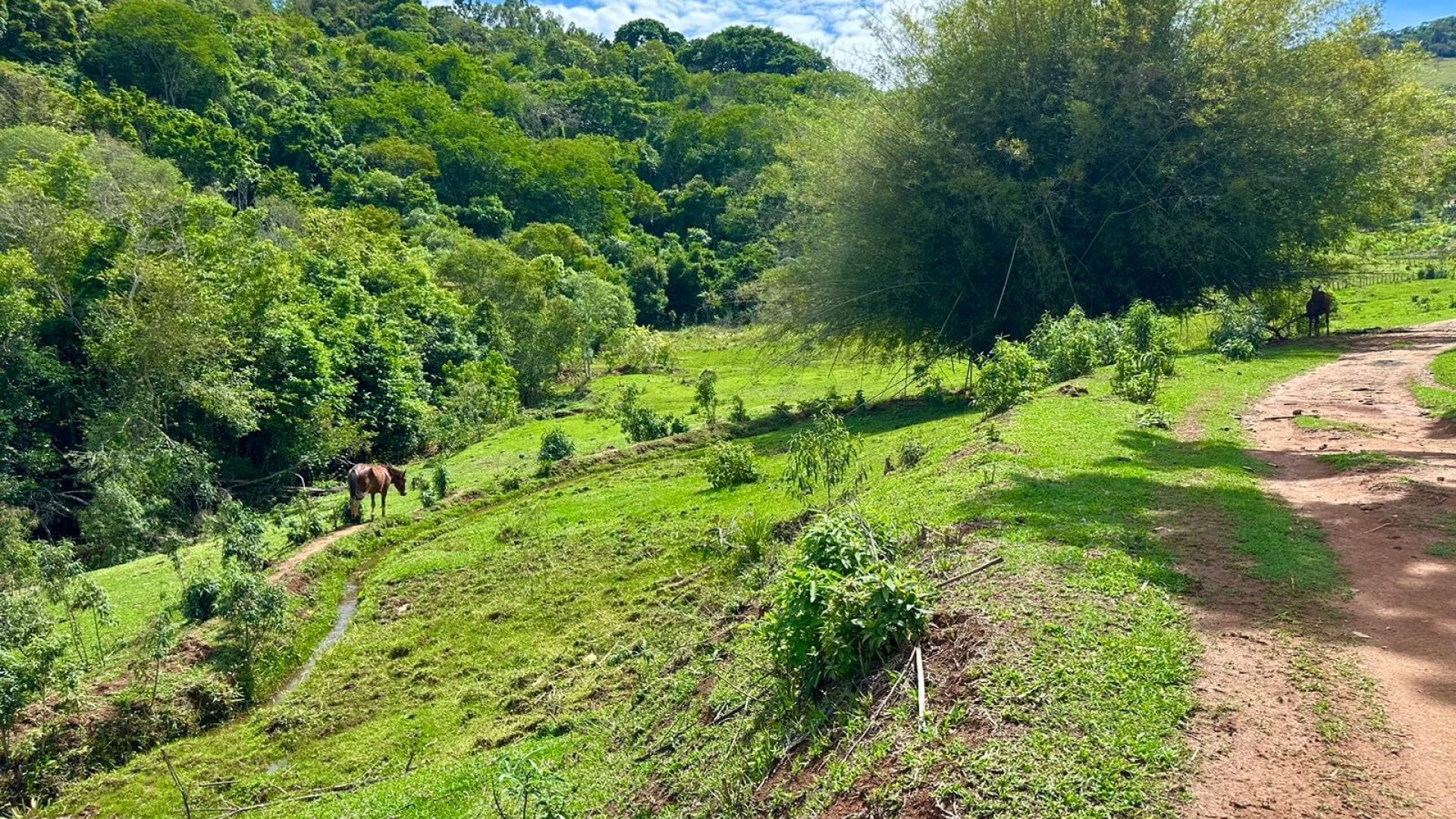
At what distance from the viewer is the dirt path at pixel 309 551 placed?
1606cm

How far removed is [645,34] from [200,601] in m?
151

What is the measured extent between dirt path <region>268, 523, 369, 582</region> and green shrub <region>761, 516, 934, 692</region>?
12520 mm

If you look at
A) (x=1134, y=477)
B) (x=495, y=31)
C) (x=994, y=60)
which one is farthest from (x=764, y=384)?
(x=495, y=31)

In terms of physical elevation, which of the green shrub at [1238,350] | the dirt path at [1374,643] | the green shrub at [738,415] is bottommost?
the green shrub at [738,415]

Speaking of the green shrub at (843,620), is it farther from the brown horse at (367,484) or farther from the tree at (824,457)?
the brown horse at (367,484)

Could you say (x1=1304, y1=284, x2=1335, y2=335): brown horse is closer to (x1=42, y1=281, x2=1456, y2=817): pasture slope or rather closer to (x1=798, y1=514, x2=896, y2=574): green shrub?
(x1=42, y1=281, x2=1456, y2=817): pasture slope

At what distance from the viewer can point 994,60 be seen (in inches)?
909

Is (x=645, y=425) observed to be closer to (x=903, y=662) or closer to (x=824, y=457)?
(x=824, y=457)

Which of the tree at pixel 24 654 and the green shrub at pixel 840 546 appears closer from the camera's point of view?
the green shrub at pixel 840 546

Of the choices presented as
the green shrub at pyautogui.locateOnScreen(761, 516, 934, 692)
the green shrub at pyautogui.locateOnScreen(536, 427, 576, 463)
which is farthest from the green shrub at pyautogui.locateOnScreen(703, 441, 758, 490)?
the green shrub at pyautogui.locateOnScreen(761, 516, 934, 692)

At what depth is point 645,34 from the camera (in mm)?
147625

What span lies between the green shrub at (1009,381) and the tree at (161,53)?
230ft

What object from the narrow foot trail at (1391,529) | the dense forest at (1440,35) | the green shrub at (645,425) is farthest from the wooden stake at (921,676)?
the dense forest at (1440,35)

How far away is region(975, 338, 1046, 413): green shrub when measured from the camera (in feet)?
55.3
